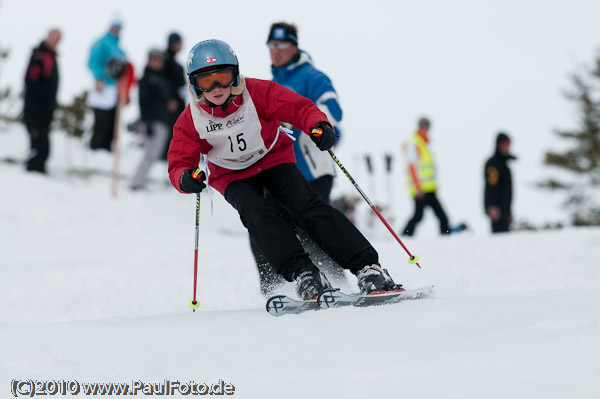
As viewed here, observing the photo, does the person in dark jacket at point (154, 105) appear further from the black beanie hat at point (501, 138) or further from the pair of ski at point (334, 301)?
the pair of ski at point (334, 301)

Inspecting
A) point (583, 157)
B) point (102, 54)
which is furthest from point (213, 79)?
point (583, 157)

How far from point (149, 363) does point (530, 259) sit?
220 inches

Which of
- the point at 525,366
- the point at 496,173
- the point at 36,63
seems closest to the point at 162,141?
the point at 36,63

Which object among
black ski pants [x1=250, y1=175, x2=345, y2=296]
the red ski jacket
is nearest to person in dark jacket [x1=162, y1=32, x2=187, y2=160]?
black ski pants [x1=250, y1=175, x2=345, y2=296]

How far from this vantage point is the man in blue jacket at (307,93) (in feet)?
15.4

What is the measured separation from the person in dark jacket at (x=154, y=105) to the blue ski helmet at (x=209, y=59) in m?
7.19

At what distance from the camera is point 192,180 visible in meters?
3.51

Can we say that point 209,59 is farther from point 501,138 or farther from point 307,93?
point 501,138

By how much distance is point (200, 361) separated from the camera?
242 cm

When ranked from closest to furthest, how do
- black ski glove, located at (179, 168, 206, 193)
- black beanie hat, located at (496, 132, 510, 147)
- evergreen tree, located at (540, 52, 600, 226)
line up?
1. black ski glove, located at (179, 168, 206, 193)
2. black beanie hat, located at (496, 132, 510, 147)
3. evergreen tree, located at (540, 52, 600, 226)

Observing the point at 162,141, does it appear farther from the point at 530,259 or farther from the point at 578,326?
the point at 578,326

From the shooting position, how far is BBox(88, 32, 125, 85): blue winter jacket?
10.7 m

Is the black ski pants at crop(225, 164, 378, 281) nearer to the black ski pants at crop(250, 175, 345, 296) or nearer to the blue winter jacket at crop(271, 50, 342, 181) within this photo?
the black ski pants at crop(250, 175, 345, 296)

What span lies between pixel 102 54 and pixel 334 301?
8.63 m
